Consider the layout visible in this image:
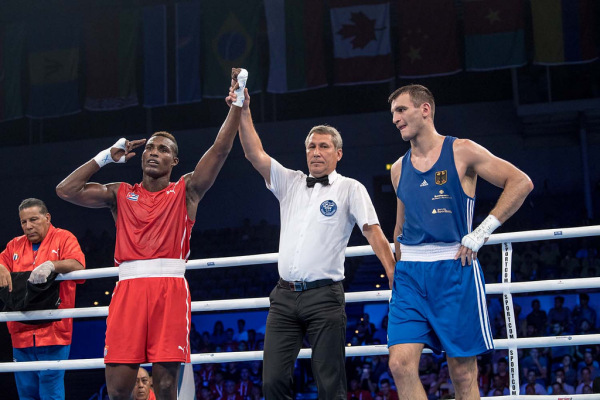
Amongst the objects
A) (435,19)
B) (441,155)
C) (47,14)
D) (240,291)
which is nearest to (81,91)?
(47,14)

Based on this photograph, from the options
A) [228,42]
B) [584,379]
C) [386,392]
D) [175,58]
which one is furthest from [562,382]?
[175,58]

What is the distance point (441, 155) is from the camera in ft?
10.2

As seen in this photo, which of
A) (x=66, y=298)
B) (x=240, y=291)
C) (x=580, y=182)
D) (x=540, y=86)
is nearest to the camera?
(x=66, y=298)

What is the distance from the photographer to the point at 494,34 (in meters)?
11.9

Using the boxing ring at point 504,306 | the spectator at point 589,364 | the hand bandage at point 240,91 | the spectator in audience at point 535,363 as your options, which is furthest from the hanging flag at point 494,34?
the hand bandage at point 240,91

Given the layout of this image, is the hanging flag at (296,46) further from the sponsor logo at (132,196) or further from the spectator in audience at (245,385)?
the sponsor logo at (132,196)

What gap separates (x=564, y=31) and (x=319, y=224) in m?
10.1

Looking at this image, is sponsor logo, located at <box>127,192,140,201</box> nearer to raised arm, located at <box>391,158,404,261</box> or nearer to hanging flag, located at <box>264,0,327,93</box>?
raised arm, located at <box>391,158,404,261</box>

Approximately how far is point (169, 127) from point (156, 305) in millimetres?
12170

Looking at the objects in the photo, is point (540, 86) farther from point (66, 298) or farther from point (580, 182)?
point (66, 298)

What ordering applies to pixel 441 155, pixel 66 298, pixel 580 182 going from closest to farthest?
pixel 441 155 → pixel 66 298 → pixel 580 182

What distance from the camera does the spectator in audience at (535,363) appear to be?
26.0ft

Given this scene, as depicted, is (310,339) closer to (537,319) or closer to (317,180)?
(317,180)

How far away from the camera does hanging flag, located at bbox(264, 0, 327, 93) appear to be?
12406 mm
